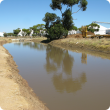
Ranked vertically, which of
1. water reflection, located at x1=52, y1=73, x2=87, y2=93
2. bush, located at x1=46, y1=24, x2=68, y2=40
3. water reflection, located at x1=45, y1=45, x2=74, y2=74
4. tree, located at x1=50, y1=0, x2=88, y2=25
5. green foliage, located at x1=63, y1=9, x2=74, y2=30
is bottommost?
water reflection, located at x1=45, y1=45, x2=74, y2=74

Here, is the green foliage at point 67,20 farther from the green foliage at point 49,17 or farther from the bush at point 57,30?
the green foliage at point 49,17

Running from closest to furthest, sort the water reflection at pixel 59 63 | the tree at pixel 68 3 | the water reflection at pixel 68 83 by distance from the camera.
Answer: the water reflection at pixel 68 83 < the water reflection at pixel 59 63 < the tree at pixel 68 3

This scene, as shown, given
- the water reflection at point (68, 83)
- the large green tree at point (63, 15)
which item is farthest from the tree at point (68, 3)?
the water reflection at point (68, 83)

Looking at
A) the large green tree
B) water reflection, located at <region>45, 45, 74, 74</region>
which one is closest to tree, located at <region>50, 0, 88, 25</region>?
the large green tree

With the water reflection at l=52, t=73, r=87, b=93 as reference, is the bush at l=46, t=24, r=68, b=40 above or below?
above

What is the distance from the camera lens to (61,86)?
5.27 meters

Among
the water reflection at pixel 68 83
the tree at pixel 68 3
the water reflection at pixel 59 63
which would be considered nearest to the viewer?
the water reflection at pixel 68 83

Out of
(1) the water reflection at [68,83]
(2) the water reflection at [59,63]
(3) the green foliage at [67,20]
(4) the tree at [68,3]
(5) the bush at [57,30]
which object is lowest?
(2) the water reflection at [59,63]

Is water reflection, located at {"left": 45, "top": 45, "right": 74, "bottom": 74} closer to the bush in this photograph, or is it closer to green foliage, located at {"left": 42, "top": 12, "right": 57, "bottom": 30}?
the bush

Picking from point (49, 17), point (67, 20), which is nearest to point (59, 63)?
point (67, 20)

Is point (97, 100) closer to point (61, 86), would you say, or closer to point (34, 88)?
point (61, 86)

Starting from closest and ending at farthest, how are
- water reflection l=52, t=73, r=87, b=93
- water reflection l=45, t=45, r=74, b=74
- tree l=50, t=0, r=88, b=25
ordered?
1. water reflection l=52, t=73, r=87, b=93
2. water reflection l=45, t=45, r=74, b=74
3. tree l=50, t=0, r=88, b=25

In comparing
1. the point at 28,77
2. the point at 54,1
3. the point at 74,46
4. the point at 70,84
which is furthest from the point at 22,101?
the point at 54,1

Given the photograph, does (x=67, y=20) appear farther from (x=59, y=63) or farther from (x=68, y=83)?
(x=68, y=83)
